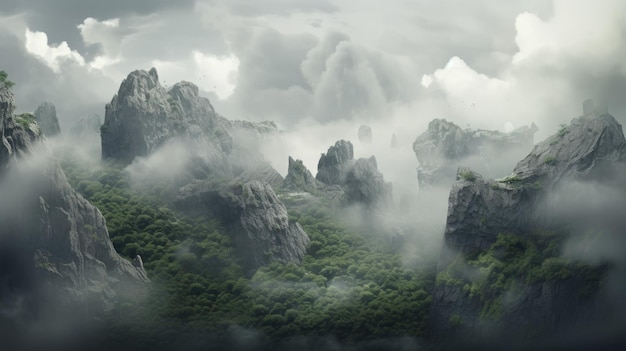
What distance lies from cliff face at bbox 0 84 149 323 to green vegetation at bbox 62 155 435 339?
30.2 ft

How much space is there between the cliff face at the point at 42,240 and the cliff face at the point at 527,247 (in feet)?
233

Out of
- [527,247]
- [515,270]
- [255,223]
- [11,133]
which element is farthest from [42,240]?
[527,247]

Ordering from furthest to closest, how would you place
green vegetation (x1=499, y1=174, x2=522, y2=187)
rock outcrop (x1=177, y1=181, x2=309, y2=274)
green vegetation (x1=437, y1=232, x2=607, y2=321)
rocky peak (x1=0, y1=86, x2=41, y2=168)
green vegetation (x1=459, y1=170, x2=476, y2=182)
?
rock outcrop (x1=177, y1=181, x2=309, y2=274)
green vegetation (x1=459, y1=170, x2=476, y2=182)
green vegetation (x1=499, y1=174, x2=522, y2=187)
green vegetation (x1=437, y1=232, x2=607, y2=321)
rocky peak (x1=0, y1=86, x2=41, y2=168)

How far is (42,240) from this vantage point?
149500mm

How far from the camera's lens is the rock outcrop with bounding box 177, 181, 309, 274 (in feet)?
603

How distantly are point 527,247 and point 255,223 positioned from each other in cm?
6267

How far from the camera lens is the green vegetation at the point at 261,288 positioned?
163 metres

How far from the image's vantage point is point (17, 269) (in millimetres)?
147000

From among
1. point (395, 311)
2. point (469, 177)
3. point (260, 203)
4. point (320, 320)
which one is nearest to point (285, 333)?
point (320, 320)

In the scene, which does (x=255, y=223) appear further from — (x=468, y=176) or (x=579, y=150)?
(x=579, y=150)

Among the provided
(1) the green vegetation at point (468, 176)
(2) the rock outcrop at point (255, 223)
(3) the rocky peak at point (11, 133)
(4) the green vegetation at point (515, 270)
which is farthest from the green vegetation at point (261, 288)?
(3) the rocky peak at point (11, 133)

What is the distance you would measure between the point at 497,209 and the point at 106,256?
82313mm

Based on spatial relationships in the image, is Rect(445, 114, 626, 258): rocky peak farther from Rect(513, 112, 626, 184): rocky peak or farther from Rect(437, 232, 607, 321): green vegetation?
Rect(437, 232, 607, 321): green vegetation

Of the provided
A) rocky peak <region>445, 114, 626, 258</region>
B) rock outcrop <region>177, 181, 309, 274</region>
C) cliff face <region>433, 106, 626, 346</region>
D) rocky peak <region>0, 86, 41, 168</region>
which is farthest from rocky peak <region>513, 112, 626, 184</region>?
rocky peak <region>0, 86, 41, 168</region>
